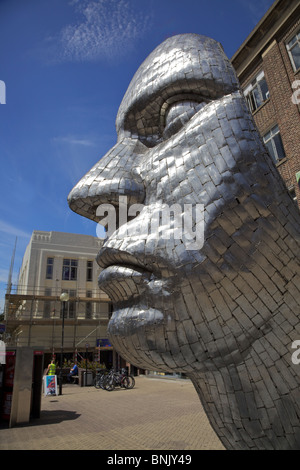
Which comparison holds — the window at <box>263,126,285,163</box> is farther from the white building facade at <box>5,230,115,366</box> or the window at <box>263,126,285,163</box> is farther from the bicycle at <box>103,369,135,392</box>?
the white building facade at <box>5,230,115,366</box>

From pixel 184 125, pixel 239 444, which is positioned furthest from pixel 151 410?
pixel 184 125

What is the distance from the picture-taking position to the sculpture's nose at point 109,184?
3.36 ft

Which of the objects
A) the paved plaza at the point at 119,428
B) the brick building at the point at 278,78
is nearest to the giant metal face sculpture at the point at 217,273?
the paved plaza at the point at 119,428

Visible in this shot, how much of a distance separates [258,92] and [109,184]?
1137 cm

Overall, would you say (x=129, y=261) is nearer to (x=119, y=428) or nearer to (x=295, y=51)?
(x=119, y=428)

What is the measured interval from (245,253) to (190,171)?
0.30 meters

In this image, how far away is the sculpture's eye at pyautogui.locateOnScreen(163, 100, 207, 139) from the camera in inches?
42.6

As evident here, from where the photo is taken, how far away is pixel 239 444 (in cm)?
96

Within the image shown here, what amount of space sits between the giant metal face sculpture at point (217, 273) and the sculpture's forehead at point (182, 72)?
0.09 meters

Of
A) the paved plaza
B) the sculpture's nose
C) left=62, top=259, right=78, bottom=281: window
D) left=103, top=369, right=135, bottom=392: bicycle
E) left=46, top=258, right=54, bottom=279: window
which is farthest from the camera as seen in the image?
left=62, top=259, right=78, bottom=281: window

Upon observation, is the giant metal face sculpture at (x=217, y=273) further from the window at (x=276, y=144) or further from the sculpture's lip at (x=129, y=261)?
the window at (x=276, y=144)

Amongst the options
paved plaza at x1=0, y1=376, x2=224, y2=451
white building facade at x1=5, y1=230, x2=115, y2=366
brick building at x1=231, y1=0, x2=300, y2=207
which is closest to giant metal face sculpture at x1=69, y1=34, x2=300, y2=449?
paved plaza at x1=0, y1=376, x2=224, y2=451

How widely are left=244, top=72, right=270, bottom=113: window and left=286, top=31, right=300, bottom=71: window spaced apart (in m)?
1.09

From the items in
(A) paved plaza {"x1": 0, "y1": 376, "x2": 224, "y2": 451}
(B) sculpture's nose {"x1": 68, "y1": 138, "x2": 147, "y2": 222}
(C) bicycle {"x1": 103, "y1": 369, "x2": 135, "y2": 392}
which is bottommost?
(A) paved plaza {"x1": 0, "y1": 376, "x2": 224, "y2": 451}
